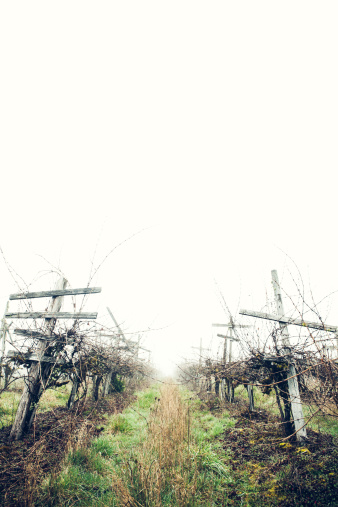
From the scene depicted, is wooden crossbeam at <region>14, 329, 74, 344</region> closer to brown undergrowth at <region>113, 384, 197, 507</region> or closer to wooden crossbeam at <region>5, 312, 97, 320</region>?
wooden crossbeam at <region>5, 312, 97, 320</region>

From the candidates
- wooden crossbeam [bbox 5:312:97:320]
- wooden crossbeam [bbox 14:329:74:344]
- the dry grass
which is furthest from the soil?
wooden crossbeam [bbox 14:329:74:344]

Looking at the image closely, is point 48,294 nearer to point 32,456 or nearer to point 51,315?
point 51,315

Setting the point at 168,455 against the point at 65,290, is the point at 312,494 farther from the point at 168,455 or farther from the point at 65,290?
the point at 65,290

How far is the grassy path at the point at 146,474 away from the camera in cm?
277

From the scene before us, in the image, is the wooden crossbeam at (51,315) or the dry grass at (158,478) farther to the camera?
the wooden crossbeam at (51,315)

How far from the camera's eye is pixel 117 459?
418 cm

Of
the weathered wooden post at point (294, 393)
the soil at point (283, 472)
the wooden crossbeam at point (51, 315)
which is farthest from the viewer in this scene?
the wooden crossbeam at point (51, 315)

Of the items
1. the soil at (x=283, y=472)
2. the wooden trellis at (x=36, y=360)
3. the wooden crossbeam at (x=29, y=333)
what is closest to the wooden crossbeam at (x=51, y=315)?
the wooden trellis at (x=36, y=360)

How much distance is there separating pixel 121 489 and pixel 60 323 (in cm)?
313

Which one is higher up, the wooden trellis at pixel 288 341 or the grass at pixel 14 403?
the wooden trellis at pixel 288 341

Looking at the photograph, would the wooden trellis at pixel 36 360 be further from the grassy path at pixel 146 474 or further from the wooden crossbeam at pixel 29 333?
Answer: the grassy path at pixel 146 474

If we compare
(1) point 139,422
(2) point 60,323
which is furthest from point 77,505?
(1) point 139,422

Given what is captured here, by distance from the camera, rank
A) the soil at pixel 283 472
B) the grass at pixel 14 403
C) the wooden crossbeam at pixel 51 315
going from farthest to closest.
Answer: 1. the grass at pixel 14 403
2. the wooden crossbeam at pixel 51 315
3. the soil at pixel 283 472

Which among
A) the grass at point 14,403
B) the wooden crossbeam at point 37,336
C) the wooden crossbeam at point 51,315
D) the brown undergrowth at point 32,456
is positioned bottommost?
the grass at point 14,403
